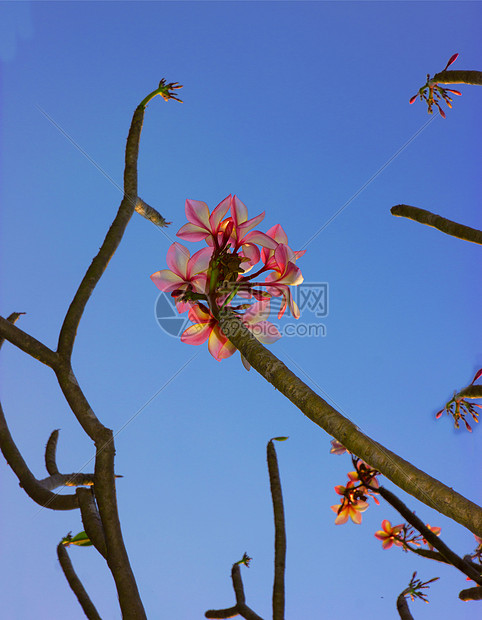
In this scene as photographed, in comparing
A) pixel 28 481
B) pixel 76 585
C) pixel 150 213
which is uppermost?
pixel 150 213

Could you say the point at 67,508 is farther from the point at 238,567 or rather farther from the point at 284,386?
the point at 238,567

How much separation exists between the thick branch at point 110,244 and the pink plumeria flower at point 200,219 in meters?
0.40

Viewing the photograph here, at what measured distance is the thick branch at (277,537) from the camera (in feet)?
4.87

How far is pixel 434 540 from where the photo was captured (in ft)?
4.30

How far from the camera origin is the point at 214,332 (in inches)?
40.2

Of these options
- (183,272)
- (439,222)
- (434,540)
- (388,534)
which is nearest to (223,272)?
(183,272)

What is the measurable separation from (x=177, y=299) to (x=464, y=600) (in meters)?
1.19

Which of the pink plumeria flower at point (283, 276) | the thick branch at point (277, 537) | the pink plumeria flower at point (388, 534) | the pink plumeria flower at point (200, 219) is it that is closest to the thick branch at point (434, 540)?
the thick branch at point (277, 537)

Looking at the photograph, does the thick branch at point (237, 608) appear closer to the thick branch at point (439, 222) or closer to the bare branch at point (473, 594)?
the bare branch at point (473, 594)

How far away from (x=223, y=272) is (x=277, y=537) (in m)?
1.04

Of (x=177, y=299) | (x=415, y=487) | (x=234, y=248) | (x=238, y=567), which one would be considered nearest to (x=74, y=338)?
(x=177, y=299)

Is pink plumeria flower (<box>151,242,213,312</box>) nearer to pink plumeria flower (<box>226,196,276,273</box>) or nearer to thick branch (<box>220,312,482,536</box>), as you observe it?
pink plumeria flower (<box>226,196,276,273</box>)

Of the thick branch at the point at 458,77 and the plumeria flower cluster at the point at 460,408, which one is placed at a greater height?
the thick branch at the point at 458,77

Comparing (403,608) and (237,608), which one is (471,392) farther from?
(237,608)
